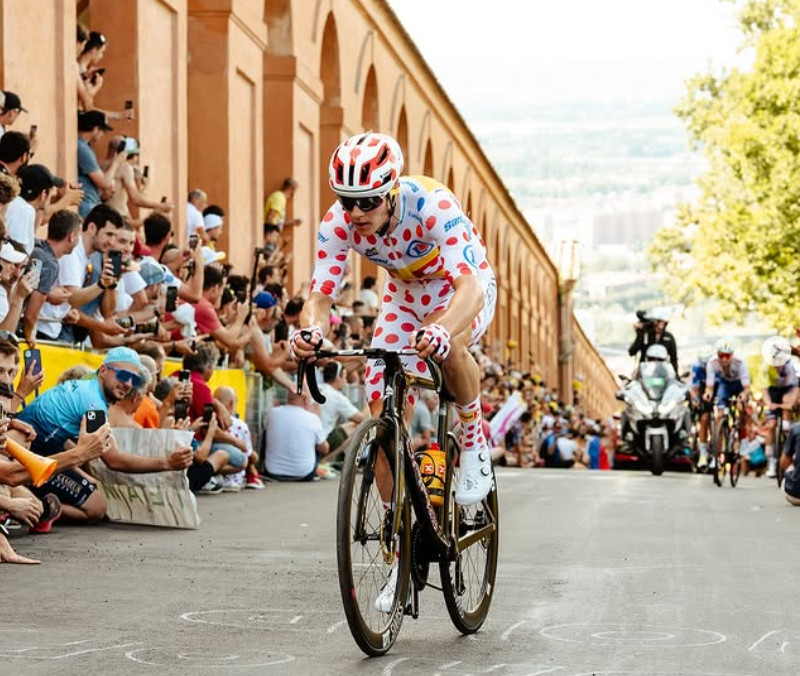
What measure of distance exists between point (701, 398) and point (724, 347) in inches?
28.7

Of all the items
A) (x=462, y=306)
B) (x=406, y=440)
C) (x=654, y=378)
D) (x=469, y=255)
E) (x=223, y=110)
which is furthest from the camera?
(x=223, y=110)

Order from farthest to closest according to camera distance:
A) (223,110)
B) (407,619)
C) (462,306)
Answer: (223,110), (407,619), (462,306)

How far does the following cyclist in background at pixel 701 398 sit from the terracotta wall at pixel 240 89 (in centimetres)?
693

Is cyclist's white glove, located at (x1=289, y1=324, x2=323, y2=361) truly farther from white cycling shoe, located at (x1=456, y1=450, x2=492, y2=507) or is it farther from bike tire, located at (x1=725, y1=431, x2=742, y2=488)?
bike tire, located at (x1=725, y1=431, x2=742, y2=488)

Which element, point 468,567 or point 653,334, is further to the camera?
point 653,334

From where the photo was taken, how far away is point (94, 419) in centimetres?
1141

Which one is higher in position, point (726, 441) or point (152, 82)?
point (152, 82)

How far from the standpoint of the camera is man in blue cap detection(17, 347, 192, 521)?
11703 mm

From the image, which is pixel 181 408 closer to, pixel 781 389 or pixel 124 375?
pixel 124 375

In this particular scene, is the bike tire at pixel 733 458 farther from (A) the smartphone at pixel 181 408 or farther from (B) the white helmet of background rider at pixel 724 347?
(A) the smartphone at pixel 181 408

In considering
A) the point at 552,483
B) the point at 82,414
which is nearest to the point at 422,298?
the point at 82,414

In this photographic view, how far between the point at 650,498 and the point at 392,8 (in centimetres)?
2496

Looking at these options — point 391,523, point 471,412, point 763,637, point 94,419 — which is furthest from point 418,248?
point 94,419

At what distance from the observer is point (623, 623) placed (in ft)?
26.6
